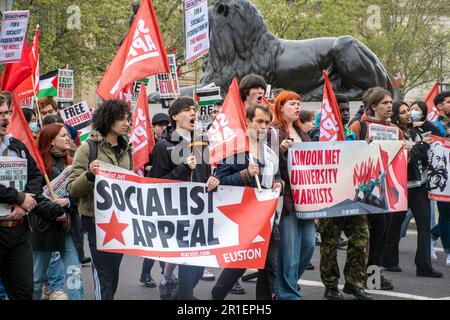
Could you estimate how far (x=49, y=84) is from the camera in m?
13.5

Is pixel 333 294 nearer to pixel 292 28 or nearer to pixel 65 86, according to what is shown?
pixel 65 86

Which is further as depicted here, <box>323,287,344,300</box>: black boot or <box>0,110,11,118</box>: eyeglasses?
<box>323,287,344,300</box>: black boot

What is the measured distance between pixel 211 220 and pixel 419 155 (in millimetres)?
3636

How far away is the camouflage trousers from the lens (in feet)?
26.2

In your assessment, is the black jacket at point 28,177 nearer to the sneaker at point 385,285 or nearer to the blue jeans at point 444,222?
the sneaker at point 385,285

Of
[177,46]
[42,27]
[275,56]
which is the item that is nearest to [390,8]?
[177,46]

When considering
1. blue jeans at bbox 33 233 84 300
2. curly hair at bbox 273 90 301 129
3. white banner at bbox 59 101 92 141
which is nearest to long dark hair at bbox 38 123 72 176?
blue jeans at bbox 33 233 84 300

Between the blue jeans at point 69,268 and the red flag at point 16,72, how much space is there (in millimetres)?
3023

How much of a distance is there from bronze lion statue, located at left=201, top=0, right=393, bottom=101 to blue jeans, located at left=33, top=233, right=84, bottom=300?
333 inches

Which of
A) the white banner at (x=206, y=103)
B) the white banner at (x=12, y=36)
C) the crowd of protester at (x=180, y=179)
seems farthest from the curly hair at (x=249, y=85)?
the white banner at (x=12, y=36)

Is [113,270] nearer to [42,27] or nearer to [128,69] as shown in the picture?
[128,69]

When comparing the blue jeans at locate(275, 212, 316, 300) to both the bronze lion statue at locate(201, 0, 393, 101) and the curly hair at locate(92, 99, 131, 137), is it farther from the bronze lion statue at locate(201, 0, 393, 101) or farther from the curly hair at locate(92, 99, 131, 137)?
the bronze lion statue at locate(201, 0, 393, 101)

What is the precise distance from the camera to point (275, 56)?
624 inches

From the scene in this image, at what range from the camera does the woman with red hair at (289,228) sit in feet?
24.3
